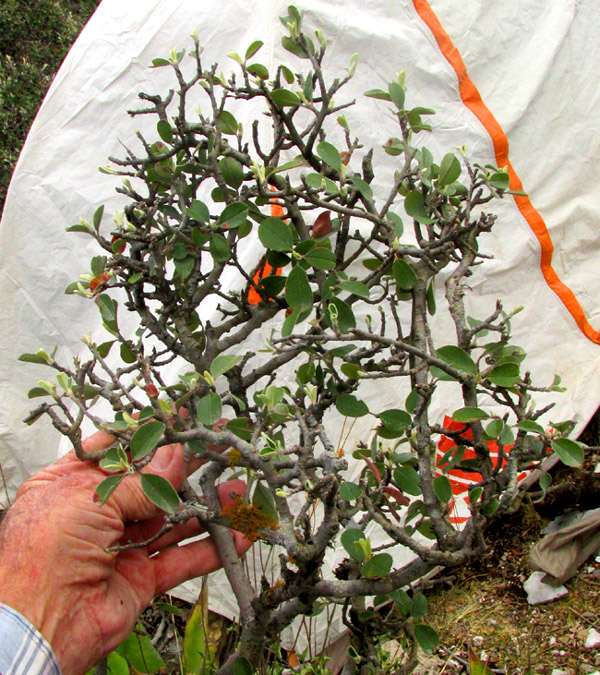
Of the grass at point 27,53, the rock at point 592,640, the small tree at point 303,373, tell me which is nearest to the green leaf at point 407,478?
the small tree at point 303,373

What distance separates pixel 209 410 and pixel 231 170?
0.38 meters

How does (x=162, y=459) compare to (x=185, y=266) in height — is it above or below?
below

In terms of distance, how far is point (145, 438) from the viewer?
69 centimetres

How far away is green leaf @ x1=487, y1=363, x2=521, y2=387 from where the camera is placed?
2.59ft

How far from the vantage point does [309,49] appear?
0.95 metres

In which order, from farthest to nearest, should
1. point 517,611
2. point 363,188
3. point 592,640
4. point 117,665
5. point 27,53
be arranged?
point 27,53 → point 517,611 → point 592,640 → point 117,665 → point 363,188

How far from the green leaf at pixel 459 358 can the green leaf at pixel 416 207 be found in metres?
0.23

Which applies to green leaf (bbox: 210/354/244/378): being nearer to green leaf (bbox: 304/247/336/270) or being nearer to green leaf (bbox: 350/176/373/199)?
green leaf (bbox: 304/247/336/270)

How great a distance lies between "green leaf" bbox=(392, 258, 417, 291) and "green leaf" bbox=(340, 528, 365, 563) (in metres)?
0.35

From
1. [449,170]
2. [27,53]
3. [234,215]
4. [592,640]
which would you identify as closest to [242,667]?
[234,215]

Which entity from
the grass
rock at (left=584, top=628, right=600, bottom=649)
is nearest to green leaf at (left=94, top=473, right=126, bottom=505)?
rock at (left=584, top=628, right=600, bottom=649)

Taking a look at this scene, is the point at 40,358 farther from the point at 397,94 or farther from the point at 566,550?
the point at 566,550

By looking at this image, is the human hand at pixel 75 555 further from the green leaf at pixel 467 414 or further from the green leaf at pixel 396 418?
the green leaf at pixel 467 414

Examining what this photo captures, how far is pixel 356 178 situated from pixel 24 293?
4.64ft
